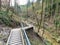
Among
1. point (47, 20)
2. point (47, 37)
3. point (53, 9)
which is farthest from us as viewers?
point (47, 20)

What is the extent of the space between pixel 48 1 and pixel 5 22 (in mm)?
12730

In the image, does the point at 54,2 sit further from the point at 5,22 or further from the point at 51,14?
the point at 5,22

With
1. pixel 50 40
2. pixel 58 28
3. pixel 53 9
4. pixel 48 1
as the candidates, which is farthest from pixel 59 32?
pixel 48 1

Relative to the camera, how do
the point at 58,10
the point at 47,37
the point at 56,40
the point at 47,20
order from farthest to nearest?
the point at 47,20 < the point at 58,10 < the point at 47,37 < the point at 56,40

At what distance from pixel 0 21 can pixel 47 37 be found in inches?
305

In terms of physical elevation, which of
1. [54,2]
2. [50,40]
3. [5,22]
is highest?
[54,2]

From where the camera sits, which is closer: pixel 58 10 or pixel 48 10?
pixel 58 10

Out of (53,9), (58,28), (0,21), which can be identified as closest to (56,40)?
(58,28)

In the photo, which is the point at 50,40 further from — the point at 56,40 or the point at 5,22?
the point at 5,22

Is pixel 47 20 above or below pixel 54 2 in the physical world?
below

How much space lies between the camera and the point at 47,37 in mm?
21250

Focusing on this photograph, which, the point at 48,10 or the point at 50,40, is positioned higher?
the point at 48,10

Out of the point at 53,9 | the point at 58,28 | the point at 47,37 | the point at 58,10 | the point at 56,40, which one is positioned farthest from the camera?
the point at 53,9

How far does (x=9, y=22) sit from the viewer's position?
88.7 ft
